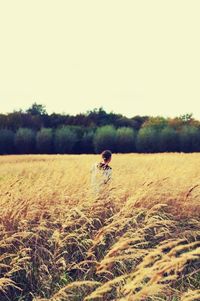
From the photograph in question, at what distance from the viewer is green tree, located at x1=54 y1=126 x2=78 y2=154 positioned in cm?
5706

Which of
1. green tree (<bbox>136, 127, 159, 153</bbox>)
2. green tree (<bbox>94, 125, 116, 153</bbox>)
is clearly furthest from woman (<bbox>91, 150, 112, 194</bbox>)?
green tree (<bbox>94, 125, 116, 153</bbox>)

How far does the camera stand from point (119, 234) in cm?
532

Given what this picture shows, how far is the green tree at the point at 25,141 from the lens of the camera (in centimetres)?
5766

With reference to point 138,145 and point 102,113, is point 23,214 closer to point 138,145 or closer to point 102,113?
point 138,145

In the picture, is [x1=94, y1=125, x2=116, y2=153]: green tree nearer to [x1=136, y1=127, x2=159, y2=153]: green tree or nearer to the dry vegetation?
[x1=136, y1=127, x2=159, y2=153]: green tree

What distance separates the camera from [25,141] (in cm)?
5781

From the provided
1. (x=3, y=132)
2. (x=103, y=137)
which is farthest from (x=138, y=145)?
(x=3, y=132)

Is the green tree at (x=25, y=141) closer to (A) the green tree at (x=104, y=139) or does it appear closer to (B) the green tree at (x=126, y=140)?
(A) the green tree at (x=104, y=139)

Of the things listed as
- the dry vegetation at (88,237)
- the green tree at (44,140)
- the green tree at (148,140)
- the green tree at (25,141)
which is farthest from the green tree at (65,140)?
the dry vegetation at (88,237)

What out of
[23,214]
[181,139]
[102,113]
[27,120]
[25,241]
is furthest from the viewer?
[102,113]

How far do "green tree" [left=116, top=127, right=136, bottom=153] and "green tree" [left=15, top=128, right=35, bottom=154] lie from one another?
10481 millimetres

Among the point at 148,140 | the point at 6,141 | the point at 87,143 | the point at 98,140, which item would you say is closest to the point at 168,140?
the point at 148,140

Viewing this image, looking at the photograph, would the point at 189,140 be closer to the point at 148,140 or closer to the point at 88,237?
the point at 148,140

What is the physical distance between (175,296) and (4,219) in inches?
80.7
